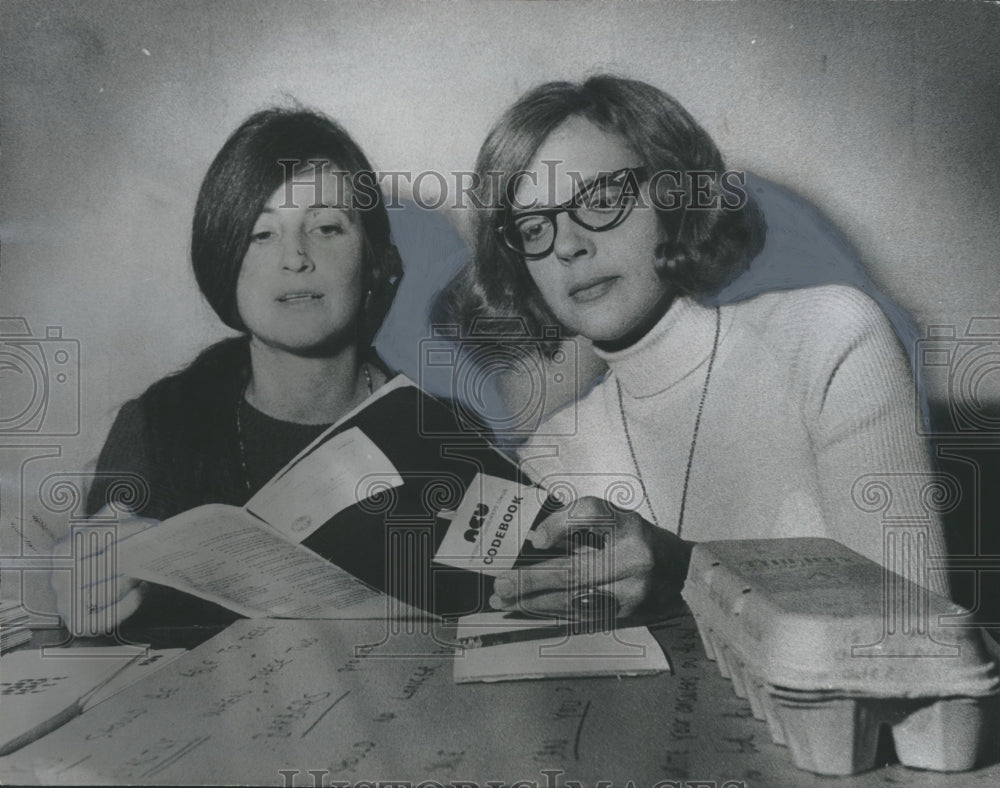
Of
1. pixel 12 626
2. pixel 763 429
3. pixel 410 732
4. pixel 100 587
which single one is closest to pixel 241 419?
pixel 100 587

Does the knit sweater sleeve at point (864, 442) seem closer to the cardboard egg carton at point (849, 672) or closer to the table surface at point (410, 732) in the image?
the cardboard egg carton at point (849, 672)

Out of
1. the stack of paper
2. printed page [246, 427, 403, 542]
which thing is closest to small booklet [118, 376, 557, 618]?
printed page [246, 427, 403, 542]

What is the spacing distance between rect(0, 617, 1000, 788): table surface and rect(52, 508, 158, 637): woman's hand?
23cm

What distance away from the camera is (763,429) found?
2.36m

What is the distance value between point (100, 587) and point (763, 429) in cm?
163

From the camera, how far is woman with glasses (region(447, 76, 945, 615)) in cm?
234

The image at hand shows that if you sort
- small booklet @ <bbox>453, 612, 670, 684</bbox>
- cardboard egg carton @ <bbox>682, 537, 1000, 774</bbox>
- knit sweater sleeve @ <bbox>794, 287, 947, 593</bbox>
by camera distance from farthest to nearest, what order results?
knit sweater sleeve @ <bbox>794, 287, 947, 593</bbox> → small booklet @ <bbox>453, 612, 670, 684</bbox> → cardboard egg carton @ <bbox>682, 537, 1000, 774</bbox>

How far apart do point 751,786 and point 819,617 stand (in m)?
0.36

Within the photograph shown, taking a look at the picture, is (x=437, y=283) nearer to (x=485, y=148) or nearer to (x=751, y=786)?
(x=485, y=148)

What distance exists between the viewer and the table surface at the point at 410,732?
6.45 feet

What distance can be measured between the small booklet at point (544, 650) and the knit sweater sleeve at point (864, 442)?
0.55 meters

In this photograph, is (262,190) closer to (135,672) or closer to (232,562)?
(232,562)

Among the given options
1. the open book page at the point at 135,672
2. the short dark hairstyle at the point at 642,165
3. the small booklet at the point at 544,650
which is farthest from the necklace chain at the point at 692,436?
the open book page at the point at 135,672

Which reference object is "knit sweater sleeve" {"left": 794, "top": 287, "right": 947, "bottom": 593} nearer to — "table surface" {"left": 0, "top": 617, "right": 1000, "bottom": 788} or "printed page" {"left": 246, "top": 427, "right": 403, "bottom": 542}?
"table surface" {"left": 0, "top": 617, "right": 1000, "bottom": 788}
